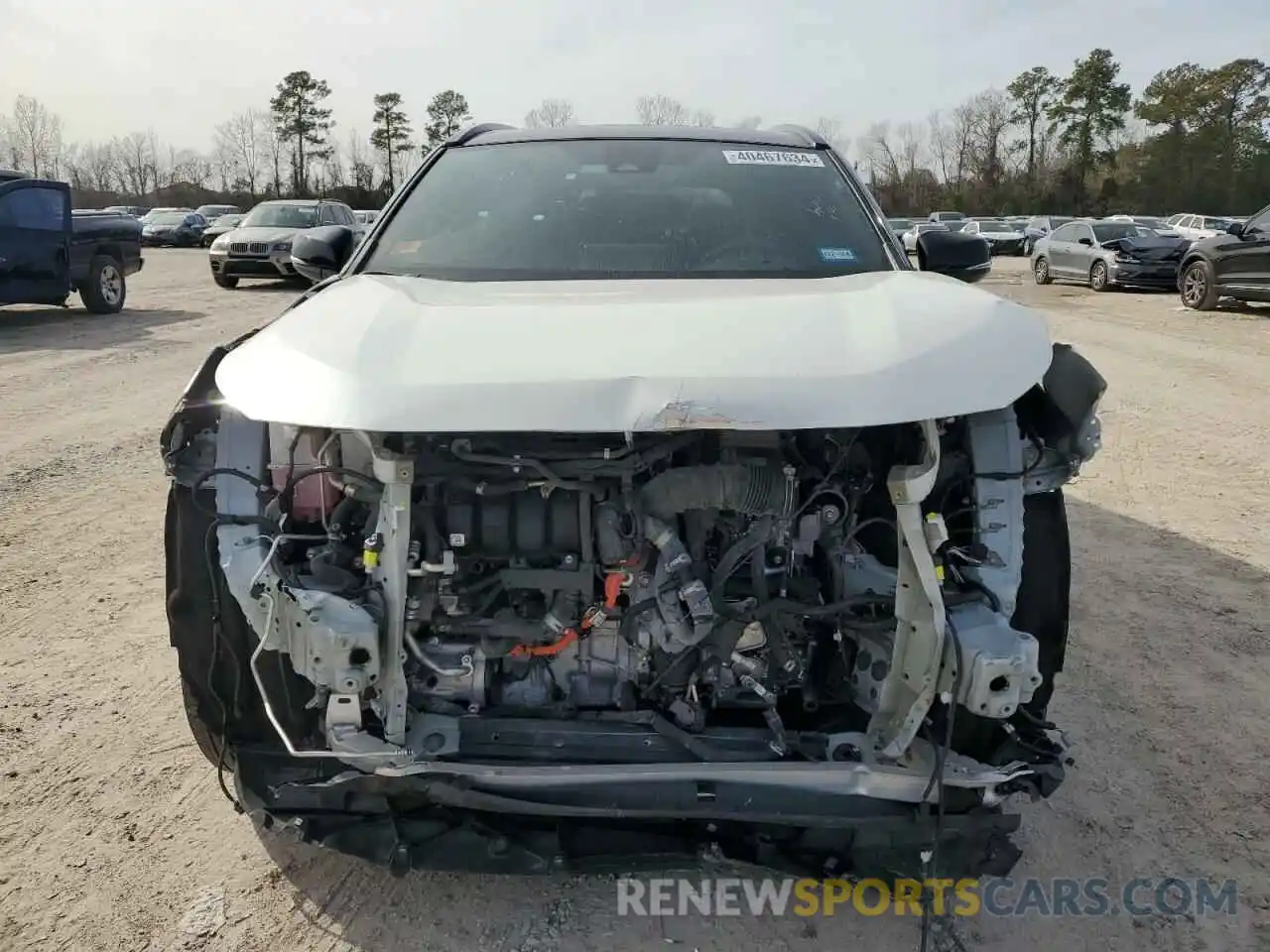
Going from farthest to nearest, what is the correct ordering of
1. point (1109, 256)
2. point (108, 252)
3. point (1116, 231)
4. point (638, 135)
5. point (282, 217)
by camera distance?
point (1116, 231) → point (1109, 256) → point (282, 217) → point (108, 252) → point (638, 135)

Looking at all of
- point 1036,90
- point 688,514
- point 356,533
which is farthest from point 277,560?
point 1036,90

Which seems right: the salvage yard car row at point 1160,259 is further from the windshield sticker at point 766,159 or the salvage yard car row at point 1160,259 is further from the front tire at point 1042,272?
the windshield sticker at point 766,159

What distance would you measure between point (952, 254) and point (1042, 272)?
20316mm

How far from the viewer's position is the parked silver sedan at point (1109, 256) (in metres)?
18.8

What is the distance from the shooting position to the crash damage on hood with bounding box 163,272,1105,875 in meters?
2.02

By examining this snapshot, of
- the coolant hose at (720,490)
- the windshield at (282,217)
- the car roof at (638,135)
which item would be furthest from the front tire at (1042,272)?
the coolant hose at (720,490)

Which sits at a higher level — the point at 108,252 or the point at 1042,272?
the point at 108,252

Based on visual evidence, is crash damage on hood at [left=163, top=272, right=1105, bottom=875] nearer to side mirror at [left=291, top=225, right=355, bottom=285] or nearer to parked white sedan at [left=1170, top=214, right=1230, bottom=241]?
side mirror at [left=291, top=225, right=355, bottom=285]

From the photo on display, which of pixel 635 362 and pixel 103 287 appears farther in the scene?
pixel 103 287

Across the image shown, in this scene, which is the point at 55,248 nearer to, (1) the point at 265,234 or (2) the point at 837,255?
(1) the point at 265,234

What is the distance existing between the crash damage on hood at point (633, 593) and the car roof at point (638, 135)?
152 cm

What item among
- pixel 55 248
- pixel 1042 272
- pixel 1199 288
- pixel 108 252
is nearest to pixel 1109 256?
pixel 1042 272

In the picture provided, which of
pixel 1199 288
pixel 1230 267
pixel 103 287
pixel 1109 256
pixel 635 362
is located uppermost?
pixel 1109 256

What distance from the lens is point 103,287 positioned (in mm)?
13750
